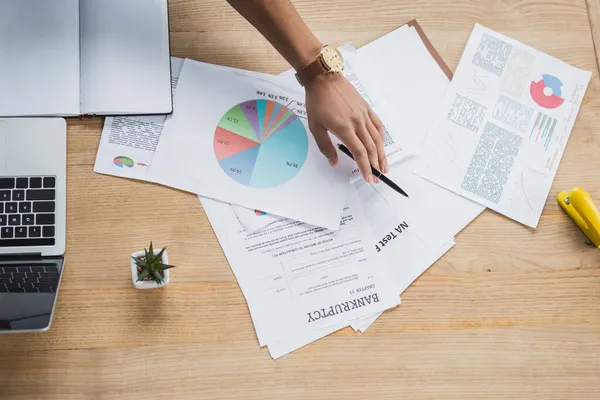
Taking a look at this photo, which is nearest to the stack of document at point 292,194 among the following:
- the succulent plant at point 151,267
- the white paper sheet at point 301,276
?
the white paper sheet at point 301,276

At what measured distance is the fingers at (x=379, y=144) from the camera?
87cm

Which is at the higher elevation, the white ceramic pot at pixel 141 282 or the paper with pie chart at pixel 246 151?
the paper with pie chart at pixel 246 151

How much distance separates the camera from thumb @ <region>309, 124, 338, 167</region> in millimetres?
859

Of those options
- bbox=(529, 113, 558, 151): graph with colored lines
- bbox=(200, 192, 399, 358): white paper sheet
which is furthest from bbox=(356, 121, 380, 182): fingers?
bbox=(529, 113, 558, 151): graph with colored lines

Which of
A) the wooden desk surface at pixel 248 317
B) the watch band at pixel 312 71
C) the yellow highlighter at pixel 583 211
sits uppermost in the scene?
the watch band at pixel 312 71

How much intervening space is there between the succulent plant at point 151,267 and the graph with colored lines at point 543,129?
1.99 feet

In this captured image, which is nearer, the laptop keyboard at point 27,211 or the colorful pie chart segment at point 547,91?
the laptop keyboard at point 27,211

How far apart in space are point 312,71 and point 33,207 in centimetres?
43

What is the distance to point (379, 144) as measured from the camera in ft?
2.85

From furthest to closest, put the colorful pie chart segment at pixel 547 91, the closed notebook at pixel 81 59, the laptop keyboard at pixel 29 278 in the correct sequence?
the colorful pie chart segment at pixel 547 91 < the closed notebook at pixel 81 59 < the laptop keyboard at pixel 29 278

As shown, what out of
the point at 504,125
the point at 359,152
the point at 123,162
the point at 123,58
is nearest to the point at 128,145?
the point at 123,162

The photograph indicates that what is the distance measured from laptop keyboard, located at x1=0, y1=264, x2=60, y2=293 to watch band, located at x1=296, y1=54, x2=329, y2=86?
43 cm

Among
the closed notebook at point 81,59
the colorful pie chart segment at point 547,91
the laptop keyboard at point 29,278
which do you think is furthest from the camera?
the colorful pie chart segment at point 547,91

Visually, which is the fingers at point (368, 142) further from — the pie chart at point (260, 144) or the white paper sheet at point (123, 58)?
the white paper sheet at point (123, 58)
